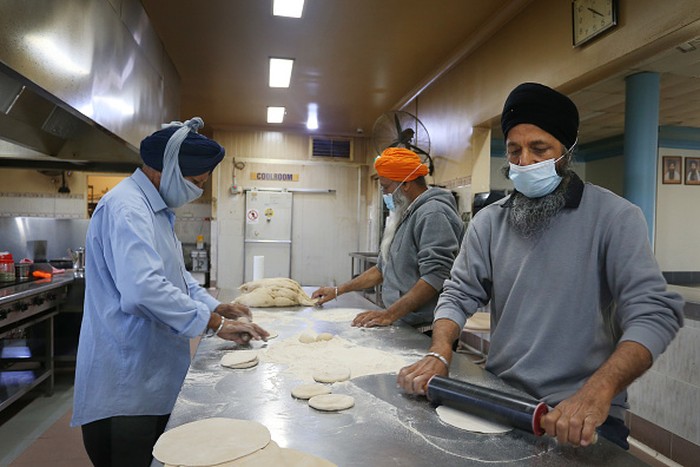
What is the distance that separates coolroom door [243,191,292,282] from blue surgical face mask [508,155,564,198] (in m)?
7.18

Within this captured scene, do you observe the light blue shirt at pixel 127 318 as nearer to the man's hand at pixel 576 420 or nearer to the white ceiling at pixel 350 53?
the man's hand at pixel 576 420

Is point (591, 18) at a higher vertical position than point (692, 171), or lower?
higher

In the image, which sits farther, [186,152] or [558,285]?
[186,152]

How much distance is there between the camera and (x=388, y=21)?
4031 mm

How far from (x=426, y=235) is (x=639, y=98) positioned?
79.4 inches

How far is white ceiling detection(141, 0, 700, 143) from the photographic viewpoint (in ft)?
12.4

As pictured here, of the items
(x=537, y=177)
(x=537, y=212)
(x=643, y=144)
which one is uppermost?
(x=643, y=144)

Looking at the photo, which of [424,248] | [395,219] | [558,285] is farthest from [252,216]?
[558,285]

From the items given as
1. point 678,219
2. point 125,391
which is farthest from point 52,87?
point 678,219

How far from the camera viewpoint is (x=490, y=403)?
102 cm

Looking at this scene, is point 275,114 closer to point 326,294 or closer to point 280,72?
point 280,72

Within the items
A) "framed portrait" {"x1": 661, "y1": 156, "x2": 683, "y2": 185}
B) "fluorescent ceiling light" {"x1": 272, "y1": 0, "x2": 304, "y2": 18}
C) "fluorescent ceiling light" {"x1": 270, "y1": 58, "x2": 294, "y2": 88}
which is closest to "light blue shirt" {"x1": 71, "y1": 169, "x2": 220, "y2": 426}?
"fluorescent ceiling light" {"x1": 272, "y1": 0, "x2": 304, "y2": 18}

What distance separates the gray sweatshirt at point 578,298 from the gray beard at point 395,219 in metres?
1.15

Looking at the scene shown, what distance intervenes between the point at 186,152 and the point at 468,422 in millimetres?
1233
